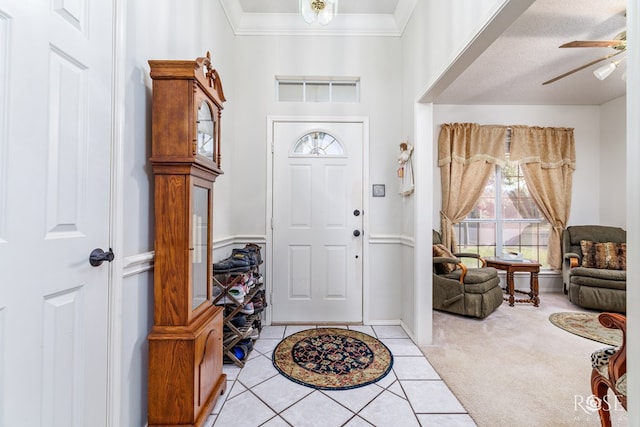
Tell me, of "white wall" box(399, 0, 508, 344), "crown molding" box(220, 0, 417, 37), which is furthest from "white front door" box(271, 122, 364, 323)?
"crown molding" box(220, 0, 417, 37)

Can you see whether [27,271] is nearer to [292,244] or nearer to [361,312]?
[292,244]

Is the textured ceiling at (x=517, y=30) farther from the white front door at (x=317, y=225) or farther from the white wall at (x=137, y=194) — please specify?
the white wall at (x=137, y=194)

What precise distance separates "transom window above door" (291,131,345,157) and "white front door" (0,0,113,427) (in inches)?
74.6

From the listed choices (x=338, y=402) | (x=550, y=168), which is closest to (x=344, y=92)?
(x=338, y=402)

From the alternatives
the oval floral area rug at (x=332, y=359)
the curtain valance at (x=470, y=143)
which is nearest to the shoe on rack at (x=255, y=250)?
the oval floral area rug at (x=332, y=359)

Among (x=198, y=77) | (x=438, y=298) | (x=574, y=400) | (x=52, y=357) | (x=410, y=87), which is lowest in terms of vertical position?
(x=574, y=400)

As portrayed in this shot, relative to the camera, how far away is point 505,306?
3490 millimetres

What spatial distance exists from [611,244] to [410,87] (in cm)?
346

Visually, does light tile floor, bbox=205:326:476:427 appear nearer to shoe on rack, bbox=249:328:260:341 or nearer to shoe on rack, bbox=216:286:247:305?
shoe on rack, bbox=249:328:260:341

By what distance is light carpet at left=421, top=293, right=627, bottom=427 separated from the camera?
1613mm

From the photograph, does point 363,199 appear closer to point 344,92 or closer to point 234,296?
point 344,92

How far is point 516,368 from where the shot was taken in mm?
2100

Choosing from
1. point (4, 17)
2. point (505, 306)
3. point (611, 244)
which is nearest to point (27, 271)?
point (4, 17)

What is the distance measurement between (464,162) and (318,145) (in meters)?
2.44
